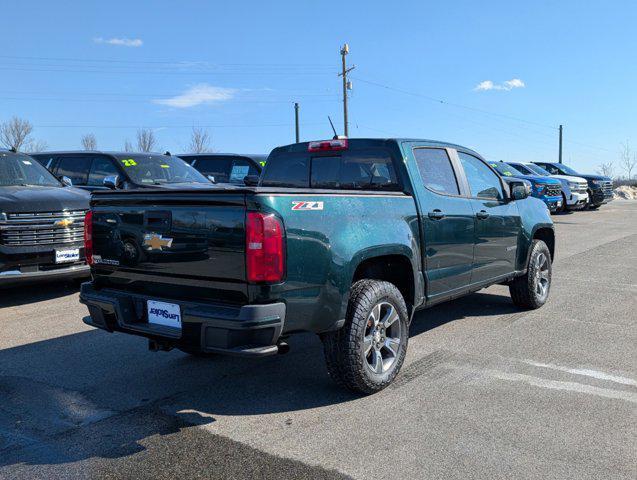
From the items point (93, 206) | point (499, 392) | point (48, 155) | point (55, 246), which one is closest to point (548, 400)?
point (499, 392)

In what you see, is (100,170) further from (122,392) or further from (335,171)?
(122,392)

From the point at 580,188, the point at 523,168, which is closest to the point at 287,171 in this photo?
the point at 523,168

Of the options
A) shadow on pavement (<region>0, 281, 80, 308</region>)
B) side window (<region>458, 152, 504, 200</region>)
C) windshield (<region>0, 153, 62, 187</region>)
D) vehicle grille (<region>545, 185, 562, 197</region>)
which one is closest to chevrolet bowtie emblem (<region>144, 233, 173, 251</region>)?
side window (<region>458, 152, 504, 200</region>)

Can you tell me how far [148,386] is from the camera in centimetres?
446

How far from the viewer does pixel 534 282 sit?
258 inches

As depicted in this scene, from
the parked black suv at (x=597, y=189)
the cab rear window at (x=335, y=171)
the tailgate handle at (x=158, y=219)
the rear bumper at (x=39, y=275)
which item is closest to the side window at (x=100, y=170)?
the rear bumper at (x=39, y=275)

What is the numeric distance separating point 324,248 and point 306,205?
0.30 meters

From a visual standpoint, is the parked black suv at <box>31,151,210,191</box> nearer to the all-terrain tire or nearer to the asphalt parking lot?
the asphalt parking lot

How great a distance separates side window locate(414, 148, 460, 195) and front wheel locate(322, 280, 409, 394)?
3.86 ft

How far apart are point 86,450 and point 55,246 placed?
14.4 feet

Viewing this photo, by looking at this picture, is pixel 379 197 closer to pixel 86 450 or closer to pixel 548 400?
pixel 548 400

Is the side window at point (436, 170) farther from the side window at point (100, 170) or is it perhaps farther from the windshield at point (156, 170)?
the side window at point (100, 170)

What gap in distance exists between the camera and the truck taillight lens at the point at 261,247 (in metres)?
3.43

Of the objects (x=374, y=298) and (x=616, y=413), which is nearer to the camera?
(x=616, y=413)
